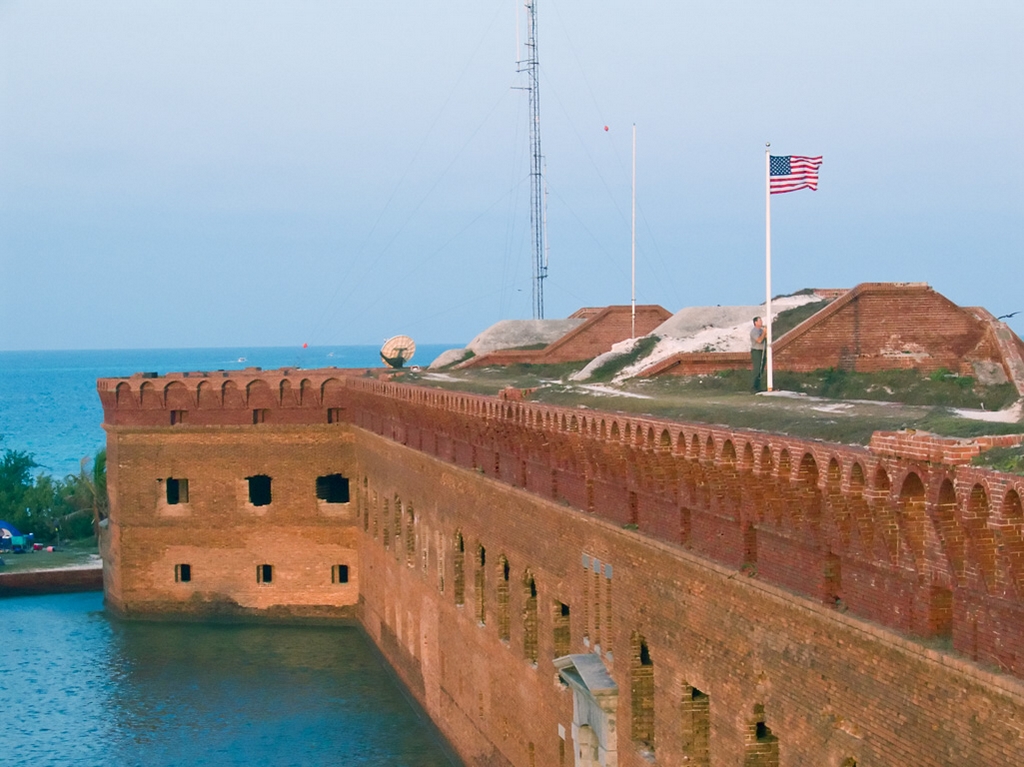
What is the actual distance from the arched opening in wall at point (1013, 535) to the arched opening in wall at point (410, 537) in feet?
67.5

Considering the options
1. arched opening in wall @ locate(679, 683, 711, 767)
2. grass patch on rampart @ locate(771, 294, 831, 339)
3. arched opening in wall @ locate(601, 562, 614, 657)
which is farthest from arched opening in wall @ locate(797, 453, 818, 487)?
grass patch on rampart @ locate(771, 294, 831, 339)

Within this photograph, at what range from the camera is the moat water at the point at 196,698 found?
2658 cm

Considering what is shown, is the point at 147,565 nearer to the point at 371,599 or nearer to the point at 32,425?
the point at 371,599

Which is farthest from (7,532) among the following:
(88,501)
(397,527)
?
(397,527)

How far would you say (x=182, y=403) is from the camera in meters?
38.7

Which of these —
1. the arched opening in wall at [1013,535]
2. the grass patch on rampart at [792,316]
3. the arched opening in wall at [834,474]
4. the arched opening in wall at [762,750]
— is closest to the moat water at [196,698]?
the grass patch on rampart at [792,316]

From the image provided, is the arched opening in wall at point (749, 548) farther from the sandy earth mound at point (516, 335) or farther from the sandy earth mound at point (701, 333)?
the sandy earth mound at point (516, 335)

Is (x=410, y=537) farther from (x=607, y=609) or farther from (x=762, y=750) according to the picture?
(x=762, y=750)

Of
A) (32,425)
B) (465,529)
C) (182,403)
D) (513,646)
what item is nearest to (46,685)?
(182,403)

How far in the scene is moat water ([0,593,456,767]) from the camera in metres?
26.6

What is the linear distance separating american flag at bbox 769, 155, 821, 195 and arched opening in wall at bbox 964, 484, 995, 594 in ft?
38.9

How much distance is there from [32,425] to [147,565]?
11914cm

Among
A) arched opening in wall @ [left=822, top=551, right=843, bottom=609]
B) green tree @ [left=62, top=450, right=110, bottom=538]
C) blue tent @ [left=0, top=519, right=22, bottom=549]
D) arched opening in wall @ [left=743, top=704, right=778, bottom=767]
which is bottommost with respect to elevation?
blue tent @ [left=0, top=519, right=22, bottom=549]

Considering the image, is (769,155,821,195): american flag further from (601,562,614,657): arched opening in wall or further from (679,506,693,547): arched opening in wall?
(679,506,693,547): arched opening in wall
